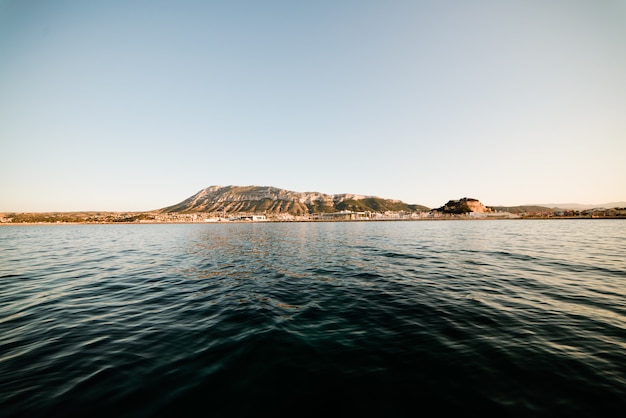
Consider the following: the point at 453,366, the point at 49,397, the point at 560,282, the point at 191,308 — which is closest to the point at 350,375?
the point at 453,366

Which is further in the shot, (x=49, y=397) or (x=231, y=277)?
(x=231, y=277)

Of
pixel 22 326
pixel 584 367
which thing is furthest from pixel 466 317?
pixel 22 326

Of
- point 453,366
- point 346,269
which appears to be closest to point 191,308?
point 453,366

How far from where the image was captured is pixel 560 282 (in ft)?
57.0

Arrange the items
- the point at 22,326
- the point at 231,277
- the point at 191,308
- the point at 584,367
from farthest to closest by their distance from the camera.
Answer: the point at 231,277 < the point at 191,308 < the point at 22,326 < the point at 584,367

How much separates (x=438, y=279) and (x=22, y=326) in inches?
957

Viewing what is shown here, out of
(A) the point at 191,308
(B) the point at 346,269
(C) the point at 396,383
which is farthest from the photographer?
(B) the point at 346,269

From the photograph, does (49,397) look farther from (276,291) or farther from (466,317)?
(466,317)

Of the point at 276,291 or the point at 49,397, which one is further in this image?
the point at 276,291

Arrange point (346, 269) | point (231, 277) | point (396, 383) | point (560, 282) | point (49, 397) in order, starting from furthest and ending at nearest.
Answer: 1. point (346, 269)
2. point (231, 277)
3. point (560, 282)
4. point (396, 383)
5. point (49, 397)

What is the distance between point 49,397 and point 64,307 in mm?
9768

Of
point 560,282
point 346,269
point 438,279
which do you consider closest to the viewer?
point 560,282

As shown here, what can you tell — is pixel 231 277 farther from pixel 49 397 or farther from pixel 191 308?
pixel 49 397

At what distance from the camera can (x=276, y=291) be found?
53.4ft
